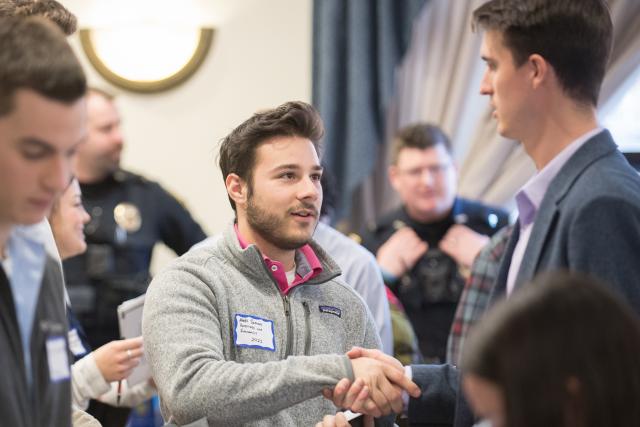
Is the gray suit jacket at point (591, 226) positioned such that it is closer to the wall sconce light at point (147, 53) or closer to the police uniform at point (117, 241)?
the police uniform at point (117, 241)

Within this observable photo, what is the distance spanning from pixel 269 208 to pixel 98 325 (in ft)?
7.14

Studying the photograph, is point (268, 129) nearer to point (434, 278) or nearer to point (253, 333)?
point (253, 333)

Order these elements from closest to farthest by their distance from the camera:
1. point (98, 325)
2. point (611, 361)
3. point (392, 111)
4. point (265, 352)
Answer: point (611, 361)
point (265, 352)
point (98, 325)
point (392, 111)

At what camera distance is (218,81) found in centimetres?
574

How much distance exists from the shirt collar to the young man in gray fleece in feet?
1.64

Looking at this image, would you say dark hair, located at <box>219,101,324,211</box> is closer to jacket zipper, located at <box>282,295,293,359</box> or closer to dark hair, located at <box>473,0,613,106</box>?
jacket zipper, located at <box>282,295,293,359</box>

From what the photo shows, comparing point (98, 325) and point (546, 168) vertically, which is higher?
point (546, 168)

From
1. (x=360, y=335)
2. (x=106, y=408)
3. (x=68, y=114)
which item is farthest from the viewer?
(x=106, y=408)

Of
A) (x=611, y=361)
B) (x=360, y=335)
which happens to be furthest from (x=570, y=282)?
(x=360, y=335)

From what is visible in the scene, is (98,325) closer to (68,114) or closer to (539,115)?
(539,115)

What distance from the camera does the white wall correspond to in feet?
18.8

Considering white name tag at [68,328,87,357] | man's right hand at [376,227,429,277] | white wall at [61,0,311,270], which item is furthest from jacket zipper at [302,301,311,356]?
white wall at [61,0,311,270]

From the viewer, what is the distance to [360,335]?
2602 mm

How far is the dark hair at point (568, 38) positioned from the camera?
243cm
